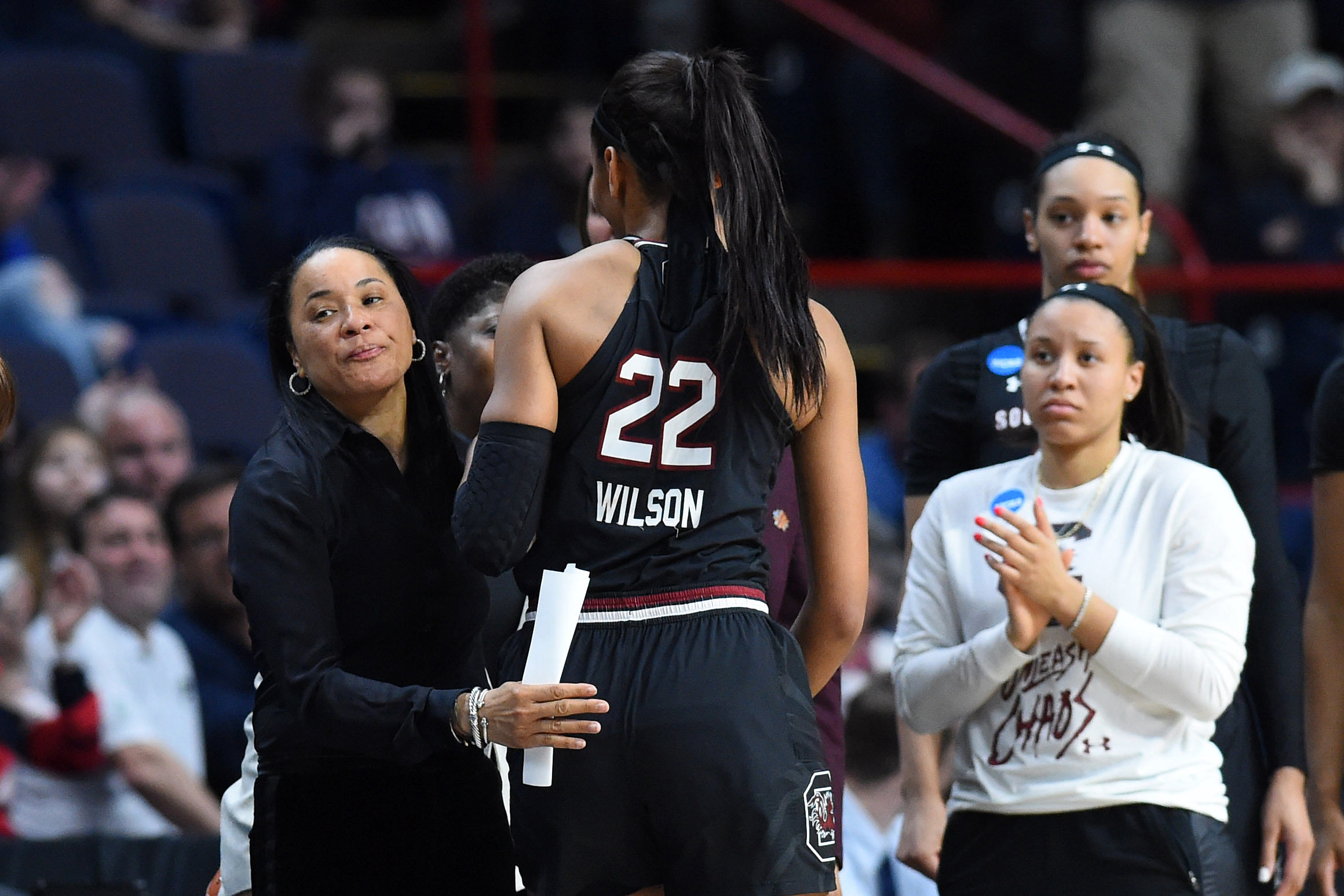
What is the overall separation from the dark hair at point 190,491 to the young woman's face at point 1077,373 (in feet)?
8.81

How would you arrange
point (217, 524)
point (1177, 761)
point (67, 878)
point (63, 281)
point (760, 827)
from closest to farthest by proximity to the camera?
point (760, 827) → point (1177, 761) → point (67, 878) → point (217, 524) → point (63, 281)

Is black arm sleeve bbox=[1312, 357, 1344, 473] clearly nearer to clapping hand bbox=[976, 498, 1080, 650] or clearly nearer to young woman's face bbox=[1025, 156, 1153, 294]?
young woman's face bbox=[1025, 156, 1153, 294]

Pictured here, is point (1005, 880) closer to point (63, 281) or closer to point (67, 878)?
point (67, 878)

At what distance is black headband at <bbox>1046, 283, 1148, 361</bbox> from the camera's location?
10.1ft

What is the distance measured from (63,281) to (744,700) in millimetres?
4787

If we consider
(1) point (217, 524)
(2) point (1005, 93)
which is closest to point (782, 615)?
(1) point (217, 524)

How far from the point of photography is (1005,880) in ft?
9.51

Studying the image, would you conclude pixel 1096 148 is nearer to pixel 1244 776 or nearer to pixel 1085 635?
pixel 1085 635

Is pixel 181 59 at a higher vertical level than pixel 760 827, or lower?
higher

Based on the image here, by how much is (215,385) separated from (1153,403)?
161 inches

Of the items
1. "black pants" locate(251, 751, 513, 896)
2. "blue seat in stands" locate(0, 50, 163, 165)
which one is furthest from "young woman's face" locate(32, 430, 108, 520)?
"black pants" locate(251, 751, 513, 896)

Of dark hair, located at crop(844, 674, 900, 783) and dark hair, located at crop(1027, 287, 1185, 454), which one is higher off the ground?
dark hair, located at crop(1027, 287, 1185, 454)

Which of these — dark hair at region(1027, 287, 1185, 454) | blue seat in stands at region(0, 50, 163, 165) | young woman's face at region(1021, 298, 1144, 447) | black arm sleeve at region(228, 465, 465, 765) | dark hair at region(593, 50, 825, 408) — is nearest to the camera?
dark hair at region(593, 50, 825, 408)

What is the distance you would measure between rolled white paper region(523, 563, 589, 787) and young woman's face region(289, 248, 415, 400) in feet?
1.86
